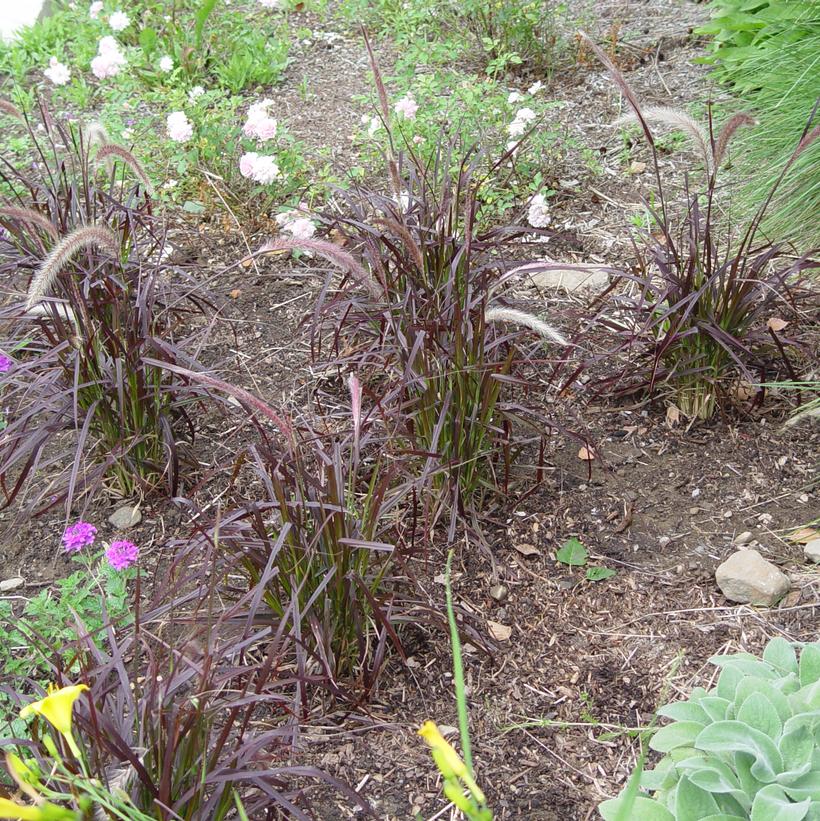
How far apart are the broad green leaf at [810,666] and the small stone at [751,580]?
0.64 metres

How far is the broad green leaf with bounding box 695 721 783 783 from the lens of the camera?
1660mm

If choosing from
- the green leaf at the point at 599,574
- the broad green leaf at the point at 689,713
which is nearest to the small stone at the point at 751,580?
the green leaf at the point at 599,574

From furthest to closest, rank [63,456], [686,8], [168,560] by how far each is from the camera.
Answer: [686,8]
[63,456]
[168,560]

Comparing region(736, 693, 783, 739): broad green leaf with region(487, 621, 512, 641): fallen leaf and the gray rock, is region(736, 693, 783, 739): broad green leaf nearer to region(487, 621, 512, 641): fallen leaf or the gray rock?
region(487, 621, 512, 641): fallen leaf

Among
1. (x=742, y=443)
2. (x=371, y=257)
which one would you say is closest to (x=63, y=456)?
(x=371, y=257)

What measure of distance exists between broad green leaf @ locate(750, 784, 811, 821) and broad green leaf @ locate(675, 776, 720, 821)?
91 mm

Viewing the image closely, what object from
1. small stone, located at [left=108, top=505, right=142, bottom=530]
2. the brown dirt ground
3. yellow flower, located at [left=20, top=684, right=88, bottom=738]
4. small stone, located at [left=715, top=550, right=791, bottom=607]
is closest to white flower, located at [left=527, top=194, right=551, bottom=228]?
the brown dirt ground

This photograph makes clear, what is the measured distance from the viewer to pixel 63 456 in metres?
3.04

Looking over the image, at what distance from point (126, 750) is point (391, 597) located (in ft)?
2.73

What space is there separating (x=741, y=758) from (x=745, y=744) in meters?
0.07

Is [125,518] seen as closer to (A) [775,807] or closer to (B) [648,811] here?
(B) [648,811]

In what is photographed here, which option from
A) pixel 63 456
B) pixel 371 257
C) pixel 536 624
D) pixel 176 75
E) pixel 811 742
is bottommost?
pixel 536 624

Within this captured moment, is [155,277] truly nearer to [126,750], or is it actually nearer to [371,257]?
[371,257]

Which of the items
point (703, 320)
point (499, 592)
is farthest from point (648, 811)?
point (703, 320)
